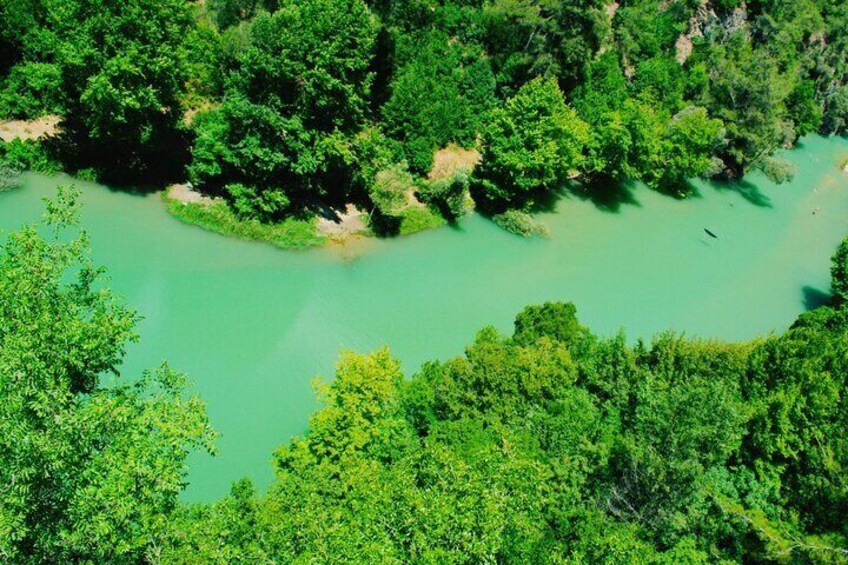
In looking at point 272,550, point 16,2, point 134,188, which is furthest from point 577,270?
point 16,2

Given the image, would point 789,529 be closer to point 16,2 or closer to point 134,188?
point 134,188

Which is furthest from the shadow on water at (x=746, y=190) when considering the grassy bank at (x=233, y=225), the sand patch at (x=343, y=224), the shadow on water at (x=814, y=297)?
the grassy bank at (x=233, y=225)

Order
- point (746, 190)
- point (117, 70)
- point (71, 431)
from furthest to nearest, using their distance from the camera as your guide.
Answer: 1. point (746, 190)
2. point (117, 70)
3. point (71, 431)

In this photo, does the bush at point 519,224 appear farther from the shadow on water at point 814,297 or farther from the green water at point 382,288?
the shadow on water at point 814,297

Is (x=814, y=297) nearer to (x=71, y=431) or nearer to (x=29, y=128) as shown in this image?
(x=71, y=431)

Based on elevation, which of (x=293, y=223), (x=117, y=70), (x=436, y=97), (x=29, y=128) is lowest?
(x=293, y=223)

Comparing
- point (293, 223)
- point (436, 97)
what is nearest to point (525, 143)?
point (436, 97)

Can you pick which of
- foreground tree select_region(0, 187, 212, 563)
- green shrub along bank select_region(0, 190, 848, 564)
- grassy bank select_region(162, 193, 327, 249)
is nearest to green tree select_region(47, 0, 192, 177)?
grassy bank select_region(162, 193, 327, 249)
